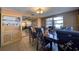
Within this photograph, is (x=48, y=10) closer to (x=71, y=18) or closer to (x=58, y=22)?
(x=58, y=22)

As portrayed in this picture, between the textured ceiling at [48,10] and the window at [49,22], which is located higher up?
the textured ceiling at [48,10]

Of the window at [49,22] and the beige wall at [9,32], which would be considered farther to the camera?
the window at [49,22]

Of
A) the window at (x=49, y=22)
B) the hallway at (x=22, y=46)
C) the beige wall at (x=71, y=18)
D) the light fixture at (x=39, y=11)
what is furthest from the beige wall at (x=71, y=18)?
the hallway at (x=22, y=46)

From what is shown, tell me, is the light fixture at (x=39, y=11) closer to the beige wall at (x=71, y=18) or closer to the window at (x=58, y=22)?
the window at (x=58, y=22)

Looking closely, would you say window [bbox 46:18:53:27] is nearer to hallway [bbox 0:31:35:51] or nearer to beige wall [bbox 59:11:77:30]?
beige wall [bbox 59:11:77:30]

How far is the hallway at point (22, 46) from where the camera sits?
231 centimetres

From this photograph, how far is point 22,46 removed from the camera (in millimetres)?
2336

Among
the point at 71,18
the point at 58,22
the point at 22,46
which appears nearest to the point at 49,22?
the point at 58,22

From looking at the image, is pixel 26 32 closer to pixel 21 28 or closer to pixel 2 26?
pixel 21 28

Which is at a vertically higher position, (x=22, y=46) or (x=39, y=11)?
(x=39, y=11)

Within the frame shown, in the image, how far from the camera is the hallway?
2.31m

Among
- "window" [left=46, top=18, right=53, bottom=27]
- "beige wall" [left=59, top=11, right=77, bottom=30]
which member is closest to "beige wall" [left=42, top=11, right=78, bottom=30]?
"beige wall" [left=59, top=11, right=77, bottom=30]
